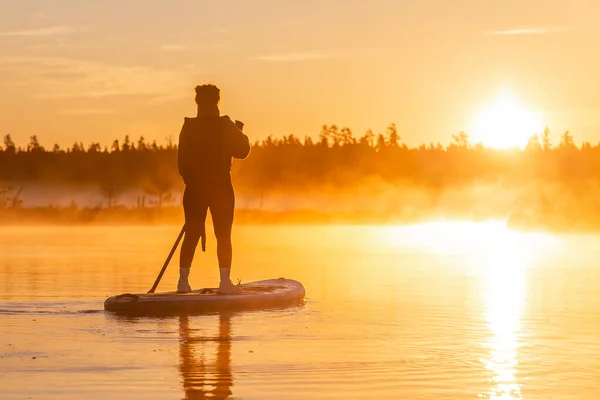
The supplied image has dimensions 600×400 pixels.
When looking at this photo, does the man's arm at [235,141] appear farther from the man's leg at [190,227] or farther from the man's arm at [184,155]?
the man's leg at [190,227]

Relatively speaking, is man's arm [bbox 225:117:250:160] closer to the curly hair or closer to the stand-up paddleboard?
the curly hair

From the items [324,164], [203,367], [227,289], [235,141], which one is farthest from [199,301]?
[324,164]

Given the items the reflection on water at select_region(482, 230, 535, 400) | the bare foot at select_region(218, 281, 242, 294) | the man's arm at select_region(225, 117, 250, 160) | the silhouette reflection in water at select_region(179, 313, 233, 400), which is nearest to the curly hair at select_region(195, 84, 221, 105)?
the man's arm at select_region(225, 117, 250, 160)

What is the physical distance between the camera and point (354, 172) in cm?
16612

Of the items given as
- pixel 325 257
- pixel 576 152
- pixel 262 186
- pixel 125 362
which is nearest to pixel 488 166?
pixel 576 152

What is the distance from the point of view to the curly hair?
18.0 metres

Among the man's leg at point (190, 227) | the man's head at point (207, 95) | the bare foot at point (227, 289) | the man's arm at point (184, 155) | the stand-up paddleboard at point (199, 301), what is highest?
the man's head at point (207, 95)

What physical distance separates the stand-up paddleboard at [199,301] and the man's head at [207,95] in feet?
7.74

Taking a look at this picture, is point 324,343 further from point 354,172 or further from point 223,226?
point 354,172

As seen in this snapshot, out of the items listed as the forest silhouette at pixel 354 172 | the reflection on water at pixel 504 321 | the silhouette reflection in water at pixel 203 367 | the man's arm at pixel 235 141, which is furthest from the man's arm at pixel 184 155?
the forest silhouette at pixel 354 172

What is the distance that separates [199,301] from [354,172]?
14926 cm

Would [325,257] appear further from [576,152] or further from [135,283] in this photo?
[576,152]

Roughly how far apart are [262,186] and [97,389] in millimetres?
141246

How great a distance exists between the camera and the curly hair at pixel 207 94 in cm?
1805
